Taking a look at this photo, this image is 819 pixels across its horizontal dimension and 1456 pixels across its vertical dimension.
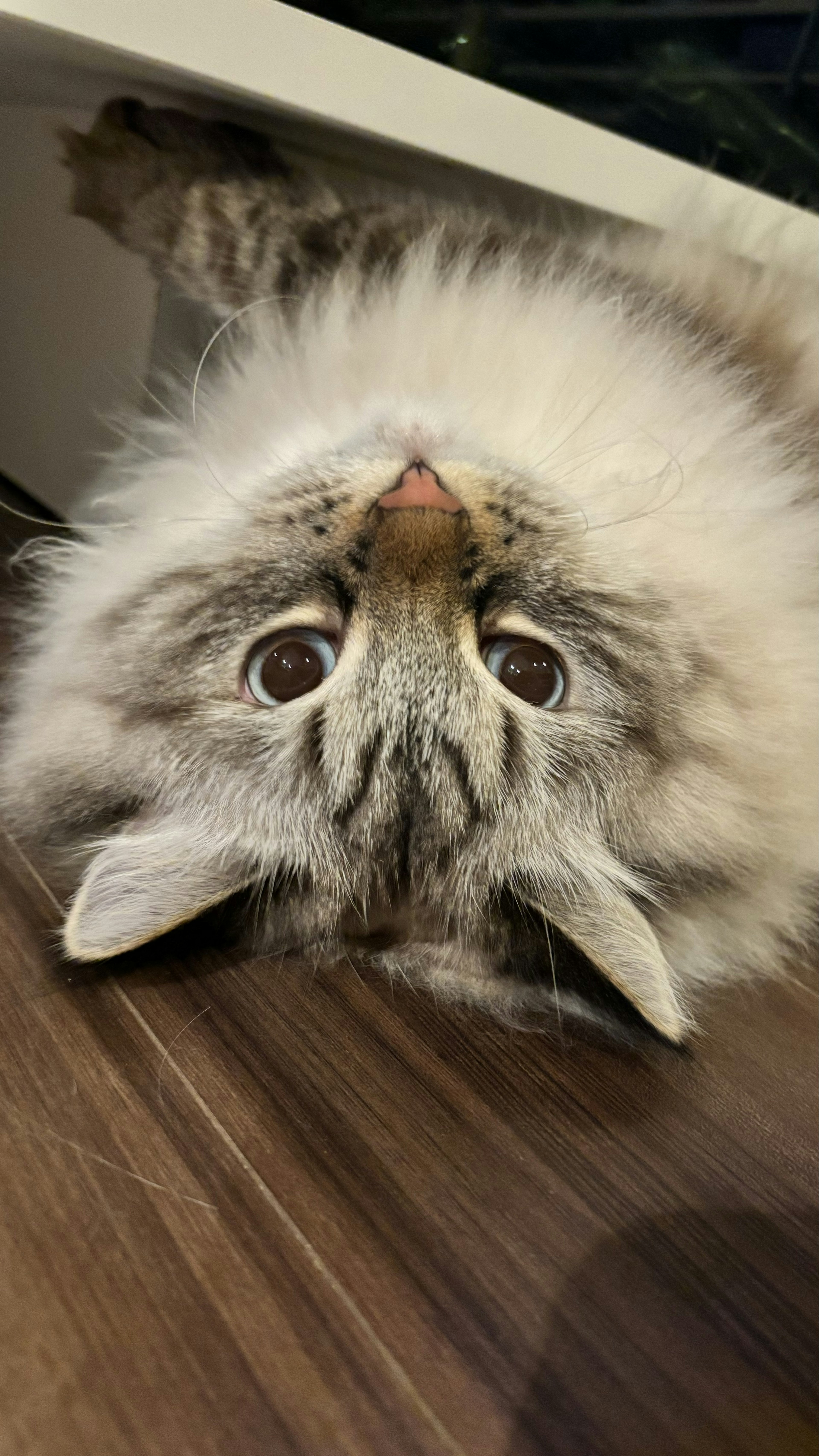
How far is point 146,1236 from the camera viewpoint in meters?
0.77

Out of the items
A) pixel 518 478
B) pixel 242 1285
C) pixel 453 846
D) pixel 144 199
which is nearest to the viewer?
pixel 242 1285

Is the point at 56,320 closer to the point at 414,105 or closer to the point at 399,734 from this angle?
the point at 414,105

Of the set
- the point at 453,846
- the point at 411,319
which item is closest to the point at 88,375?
the point at 411,319

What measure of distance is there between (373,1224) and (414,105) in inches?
52.0

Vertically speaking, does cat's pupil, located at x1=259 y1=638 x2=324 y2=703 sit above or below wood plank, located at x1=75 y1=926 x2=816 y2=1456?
above

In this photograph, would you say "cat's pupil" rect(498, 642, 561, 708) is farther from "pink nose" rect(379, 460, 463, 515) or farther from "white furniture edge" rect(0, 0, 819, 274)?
"white furniture edge" rect(0, 0, 819, 274)

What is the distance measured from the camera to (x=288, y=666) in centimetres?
102

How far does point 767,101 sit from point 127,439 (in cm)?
155

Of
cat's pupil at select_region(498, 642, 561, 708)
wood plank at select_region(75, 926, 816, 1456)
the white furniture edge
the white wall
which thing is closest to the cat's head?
cat's pupil at select_region(498, 642, 561, 708)

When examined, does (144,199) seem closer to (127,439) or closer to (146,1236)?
(127,439)

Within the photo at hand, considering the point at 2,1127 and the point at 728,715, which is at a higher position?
the point at 728,715

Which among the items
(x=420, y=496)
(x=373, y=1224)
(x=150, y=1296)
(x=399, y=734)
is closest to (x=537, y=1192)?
(x=373, y=1224)

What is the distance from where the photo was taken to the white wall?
4.87 feet

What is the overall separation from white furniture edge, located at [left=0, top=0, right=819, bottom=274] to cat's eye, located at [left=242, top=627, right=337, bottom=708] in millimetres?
671
